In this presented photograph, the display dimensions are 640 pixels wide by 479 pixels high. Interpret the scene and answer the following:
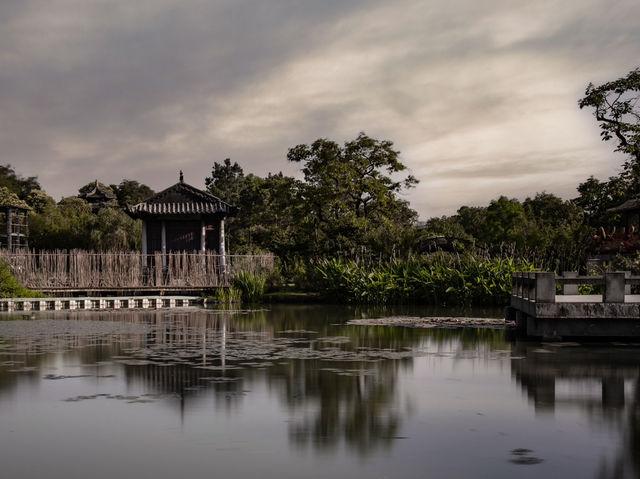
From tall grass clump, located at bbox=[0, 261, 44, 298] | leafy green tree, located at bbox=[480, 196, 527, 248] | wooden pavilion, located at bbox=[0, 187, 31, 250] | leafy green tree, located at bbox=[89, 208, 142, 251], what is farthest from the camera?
leafy green tree, located at bbox=[480, 196, 527, 248]

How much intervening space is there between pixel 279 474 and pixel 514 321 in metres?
13.3

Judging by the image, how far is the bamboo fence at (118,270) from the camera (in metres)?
27.2

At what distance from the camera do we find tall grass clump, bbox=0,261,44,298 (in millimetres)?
25478

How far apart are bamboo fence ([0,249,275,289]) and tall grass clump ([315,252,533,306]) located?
370 cm

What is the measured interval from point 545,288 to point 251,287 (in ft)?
48.1

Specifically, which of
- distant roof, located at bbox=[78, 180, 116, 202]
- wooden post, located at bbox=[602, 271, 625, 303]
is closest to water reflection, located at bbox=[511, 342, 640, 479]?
wooden post, located at bbox=[602, 271, 625, 303]

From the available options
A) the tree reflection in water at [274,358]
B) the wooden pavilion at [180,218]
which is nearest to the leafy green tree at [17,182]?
the wooden pavilion at [180,218]

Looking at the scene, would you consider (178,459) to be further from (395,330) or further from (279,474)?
(395,330)

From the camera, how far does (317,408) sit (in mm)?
8039

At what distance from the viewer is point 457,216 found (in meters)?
56.7

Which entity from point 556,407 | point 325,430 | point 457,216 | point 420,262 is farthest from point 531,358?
point 457,216

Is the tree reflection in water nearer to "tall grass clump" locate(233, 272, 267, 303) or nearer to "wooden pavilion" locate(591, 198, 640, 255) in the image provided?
"tall grass clump" locate(233, 272, 267, 303)

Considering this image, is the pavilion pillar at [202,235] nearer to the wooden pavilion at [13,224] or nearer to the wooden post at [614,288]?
the wooden pavilion at [13,224]

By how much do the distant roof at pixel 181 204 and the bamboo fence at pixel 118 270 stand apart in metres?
3.51
